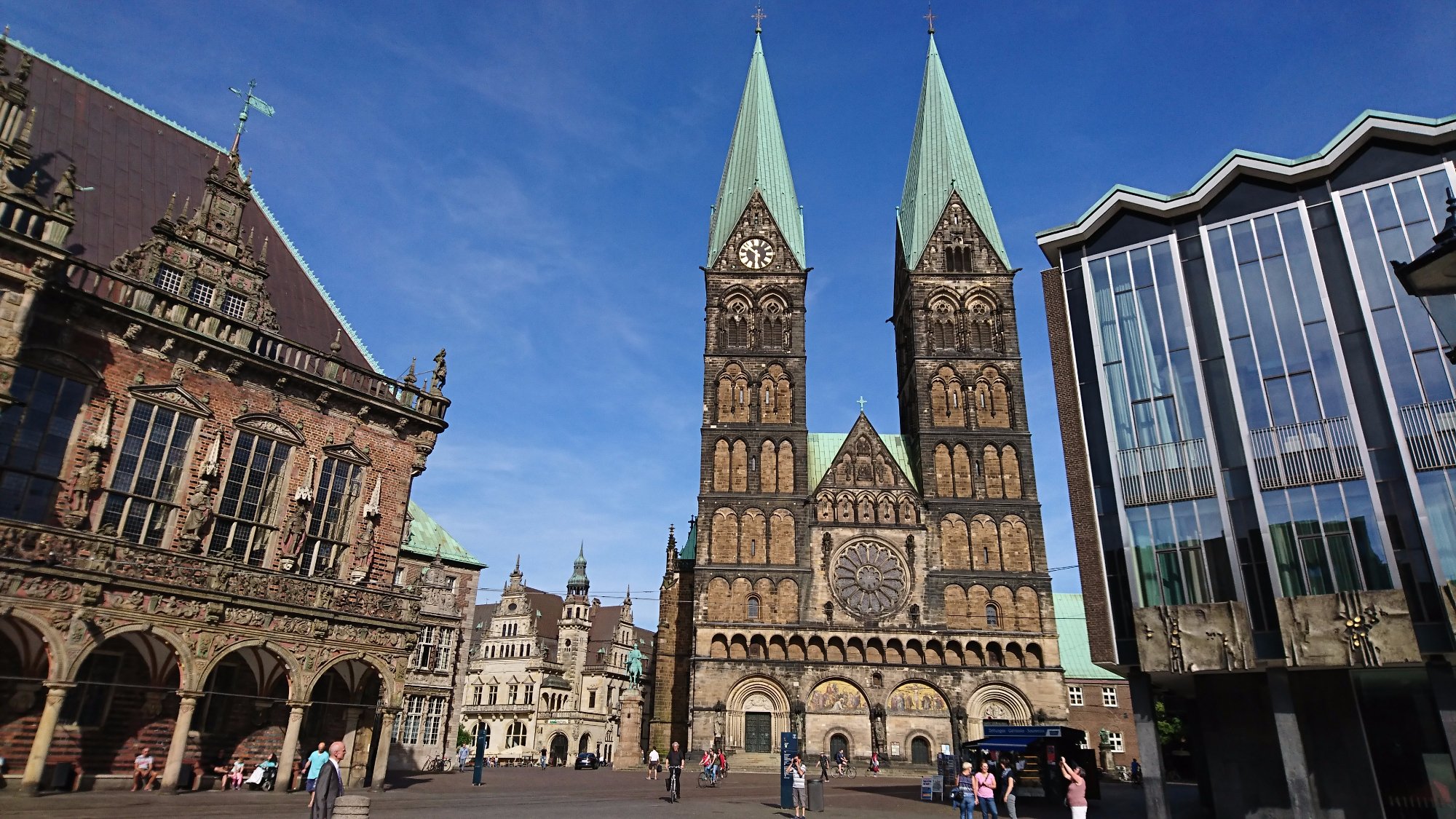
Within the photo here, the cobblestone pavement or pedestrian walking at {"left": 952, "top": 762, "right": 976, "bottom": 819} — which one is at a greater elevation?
pedestrian walking at {"left": 952, "top": 762, "right": 976, "bottom": 819}

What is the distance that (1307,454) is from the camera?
19297 millimetres

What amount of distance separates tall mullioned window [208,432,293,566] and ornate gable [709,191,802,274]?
35291 mm

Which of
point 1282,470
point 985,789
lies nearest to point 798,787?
point 985,789

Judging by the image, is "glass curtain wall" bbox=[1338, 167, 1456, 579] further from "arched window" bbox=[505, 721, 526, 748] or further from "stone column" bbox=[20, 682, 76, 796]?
"arched window" bbox=[505, 721, 526, 748]

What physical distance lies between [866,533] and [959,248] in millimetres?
19662

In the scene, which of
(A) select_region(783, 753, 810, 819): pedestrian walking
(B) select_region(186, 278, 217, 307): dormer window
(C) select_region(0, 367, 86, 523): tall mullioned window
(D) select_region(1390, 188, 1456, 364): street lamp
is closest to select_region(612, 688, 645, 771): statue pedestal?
(A) select_region(783, 753, 810, 819): pedestrian walking

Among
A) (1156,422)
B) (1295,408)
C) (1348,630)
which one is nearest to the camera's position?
(1348,630)

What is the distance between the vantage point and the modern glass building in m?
17.8

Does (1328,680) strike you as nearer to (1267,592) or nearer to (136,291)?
(1267,592)

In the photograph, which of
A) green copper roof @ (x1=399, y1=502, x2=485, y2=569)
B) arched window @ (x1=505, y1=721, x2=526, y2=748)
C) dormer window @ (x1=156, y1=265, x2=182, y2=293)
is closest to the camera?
dormer window @ (x1=156, y1=265, x2=182, y2=293)

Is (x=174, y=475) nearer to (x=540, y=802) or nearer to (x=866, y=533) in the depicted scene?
(x=540, y=802)

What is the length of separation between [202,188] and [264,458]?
8.80m

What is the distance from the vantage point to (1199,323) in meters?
21.7

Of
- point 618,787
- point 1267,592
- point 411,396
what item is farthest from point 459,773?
point 1267,592
